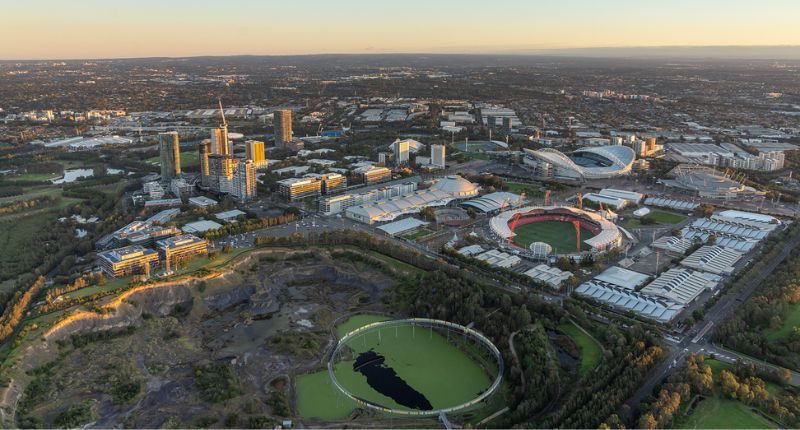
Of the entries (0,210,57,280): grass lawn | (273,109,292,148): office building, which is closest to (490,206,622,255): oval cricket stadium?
(0,210,57,280): grass lawn

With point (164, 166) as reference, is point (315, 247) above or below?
below

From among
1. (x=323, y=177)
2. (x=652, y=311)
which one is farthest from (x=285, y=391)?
(x=323, y=177)

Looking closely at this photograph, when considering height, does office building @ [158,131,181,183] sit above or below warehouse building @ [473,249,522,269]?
above

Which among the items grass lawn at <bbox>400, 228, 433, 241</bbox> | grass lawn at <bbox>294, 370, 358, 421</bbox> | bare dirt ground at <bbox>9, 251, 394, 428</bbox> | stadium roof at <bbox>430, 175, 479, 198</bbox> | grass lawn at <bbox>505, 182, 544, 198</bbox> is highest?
stadium roof at <bbox>430, 175, 479, 198</bbox>

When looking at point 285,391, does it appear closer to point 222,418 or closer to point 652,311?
point 222,418

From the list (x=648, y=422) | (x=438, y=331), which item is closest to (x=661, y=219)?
(x=438, y=331)

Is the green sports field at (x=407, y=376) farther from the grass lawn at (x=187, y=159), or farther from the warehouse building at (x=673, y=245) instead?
the grass lawn at (x=187, y=159)

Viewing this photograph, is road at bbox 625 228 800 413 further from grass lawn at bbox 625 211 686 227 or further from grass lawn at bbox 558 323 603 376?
grass lawn at bbox 625 211 686 227

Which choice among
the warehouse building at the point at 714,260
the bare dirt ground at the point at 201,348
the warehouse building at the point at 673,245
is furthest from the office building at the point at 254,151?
the warehouse building at the point at 714,260
